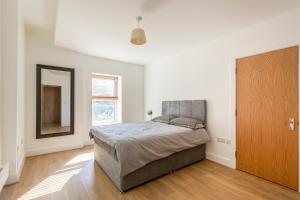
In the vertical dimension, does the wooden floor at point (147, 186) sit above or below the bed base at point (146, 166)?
below

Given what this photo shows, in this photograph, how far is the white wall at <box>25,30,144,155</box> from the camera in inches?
129

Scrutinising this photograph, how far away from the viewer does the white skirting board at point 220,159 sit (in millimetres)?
2758

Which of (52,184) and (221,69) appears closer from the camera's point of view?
(52,184)

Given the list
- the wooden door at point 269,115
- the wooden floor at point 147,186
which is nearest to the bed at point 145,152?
the wooden floor at point 147,186

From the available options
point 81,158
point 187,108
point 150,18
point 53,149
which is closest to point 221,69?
point 187,108

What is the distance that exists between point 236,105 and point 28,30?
14.2 ft

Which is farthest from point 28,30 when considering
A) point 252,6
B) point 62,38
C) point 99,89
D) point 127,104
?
point 252,6

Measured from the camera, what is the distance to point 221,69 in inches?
115

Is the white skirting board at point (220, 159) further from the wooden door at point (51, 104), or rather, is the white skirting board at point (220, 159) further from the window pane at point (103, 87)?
the wooden door at point (51, 104)

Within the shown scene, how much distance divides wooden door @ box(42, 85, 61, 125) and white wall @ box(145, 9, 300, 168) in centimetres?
284

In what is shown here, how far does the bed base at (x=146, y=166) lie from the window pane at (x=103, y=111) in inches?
70.1

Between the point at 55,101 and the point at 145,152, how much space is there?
2.73 m

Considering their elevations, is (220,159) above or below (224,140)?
below

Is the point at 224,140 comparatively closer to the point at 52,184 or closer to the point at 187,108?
the point at 187,108
